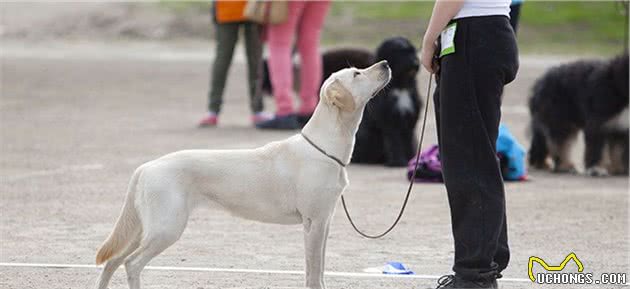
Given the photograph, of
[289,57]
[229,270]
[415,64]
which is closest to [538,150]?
[415,64]

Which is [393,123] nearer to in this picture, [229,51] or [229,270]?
[229,51]

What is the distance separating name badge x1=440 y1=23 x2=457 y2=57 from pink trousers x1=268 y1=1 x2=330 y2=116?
7.05m

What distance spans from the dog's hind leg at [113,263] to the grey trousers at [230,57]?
25.1ft

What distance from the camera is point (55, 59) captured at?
23078 mm

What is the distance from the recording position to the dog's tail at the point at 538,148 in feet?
36.9

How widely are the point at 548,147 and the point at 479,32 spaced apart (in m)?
5.64

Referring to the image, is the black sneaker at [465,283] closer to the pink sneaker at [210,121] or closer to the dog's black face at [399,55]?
the dog's black face at [399,55]

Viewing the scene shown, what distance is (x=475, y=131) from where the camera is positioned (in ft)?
18.9

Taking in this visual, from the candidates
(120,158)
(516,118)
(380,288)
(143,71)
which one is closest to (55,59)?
(143,71)

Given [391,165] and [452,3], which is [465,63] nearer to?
[452,3]

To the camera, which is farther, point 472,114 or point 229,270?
point 229,270

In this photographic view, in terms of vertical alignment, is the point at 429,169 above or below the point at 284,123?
above

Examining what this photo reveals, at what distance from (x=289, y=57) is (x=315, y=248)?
24.1 ft

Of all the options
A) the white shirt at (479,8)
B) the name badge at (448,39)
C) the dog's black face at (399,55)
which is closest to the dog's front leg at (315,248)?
the name badge at (448,39)
